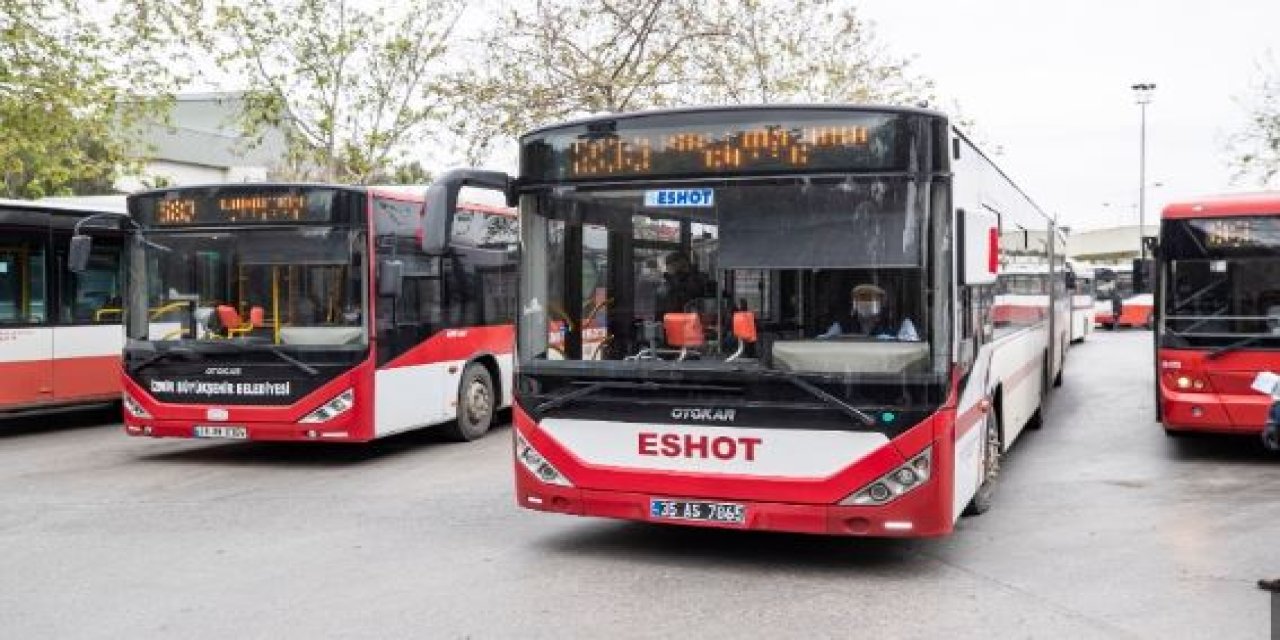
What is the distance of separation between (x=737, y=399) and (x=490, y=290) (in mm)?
7433

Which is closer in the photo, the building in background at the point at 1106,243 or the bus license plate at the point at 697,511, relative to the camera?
the bus license plate at the point at 697,511

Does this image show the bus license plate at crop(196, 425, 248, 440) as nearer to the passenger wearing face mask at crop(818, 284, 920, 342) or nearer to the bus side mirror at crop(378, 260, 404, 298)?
the bus side mirror at crop(378, 260, 404, 298)

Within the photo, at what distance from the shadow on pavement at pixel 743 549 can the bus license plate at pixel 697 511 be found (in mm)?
447

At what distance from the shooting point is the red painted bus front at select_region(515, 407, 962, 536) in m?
6.62

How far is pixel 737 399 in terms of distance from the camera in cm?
682

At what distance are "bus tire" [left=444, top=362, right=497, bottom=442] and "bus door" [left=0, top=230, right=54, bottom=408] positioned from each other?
497 centimetres

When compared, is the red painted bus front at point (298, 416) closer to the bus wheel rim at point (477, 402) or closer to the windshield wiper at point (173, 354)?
the windshield wiper at point (173, 354)

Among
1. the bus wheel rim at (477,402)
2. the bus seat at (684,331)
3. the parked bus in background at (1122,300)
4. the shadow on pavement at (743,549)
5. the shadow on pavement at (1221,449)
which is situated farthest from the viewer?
the parked bus in background at (1122,300)

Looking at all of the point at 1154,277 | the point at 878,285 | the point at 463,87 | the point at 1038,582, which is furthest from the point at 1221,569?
the point at 463,87

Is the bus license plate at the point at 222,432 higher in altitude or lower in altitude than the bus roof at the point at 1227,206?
lower

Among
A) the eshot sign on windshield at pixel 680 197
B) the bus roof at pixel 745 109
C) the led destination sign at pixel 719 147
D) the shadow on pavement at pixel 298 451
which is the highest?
the bus roof at pixel 745 109

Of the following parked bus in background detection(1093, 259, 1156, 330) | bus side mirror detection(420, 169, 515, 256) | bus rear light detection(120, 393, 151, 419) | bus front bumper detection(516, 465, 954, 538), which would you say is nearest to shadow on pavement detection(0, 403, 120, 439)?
bus rear light detection(120, 393, 151, 419)

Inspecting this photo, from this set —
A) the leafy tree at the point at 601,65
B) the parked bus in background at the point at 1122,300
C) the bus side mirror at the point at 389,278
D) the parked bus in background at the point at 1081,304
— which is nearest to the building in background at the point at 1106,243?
the parked bus in background at the point at 1122,300

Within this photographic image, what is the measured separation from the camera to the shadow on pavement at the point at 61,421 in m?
15.3
